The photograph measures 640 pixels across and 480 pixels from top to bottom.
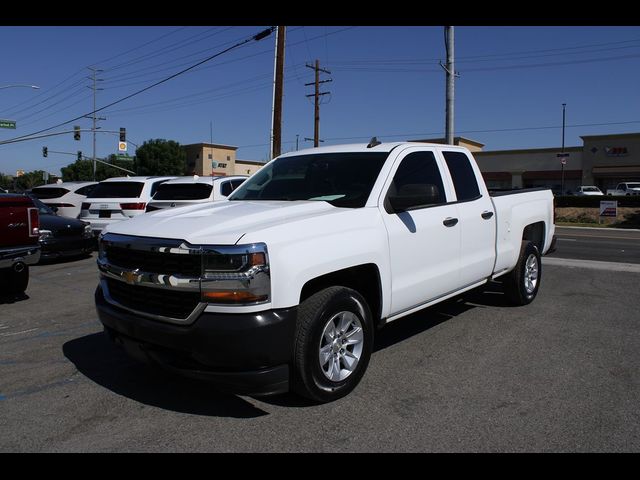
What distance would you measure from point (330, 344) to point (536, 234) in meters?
4.67

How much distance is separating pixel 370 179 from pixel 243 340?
6.48 ft

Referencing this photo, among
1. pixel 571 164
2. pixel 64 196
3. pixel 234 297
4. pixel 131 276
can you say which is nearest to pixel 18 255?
pixel 131 276

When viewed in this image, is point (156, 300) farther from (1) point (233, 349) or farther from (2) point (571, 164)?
(2) point (571, 164)

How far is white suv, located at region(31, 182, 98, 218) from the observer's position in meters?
14.7

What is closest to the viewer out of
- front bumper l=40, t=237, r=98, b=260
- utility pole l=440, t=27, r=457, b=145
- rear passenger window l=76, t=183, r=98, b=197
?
front bumper l=40, t=237, r=98, b=260

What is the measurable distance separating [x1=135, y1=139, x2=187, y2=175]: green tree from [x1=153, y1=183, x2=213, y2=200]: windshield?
66.6m

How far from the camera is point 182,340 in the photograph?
340 centimetres

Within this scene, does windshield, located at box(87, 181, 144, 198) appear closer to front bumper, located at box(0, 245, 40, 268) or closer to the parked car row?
the parked car row

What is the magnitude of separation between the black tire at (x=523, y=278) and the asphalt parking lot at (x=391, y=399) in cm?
52

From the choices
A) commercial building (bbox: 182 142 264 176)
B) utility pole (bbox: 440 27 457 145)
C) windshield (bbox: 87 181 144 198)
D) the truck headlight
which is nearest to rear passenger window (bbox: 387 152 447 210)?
the truck headlight

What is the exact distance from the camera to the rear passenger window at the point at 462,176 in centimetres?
550
